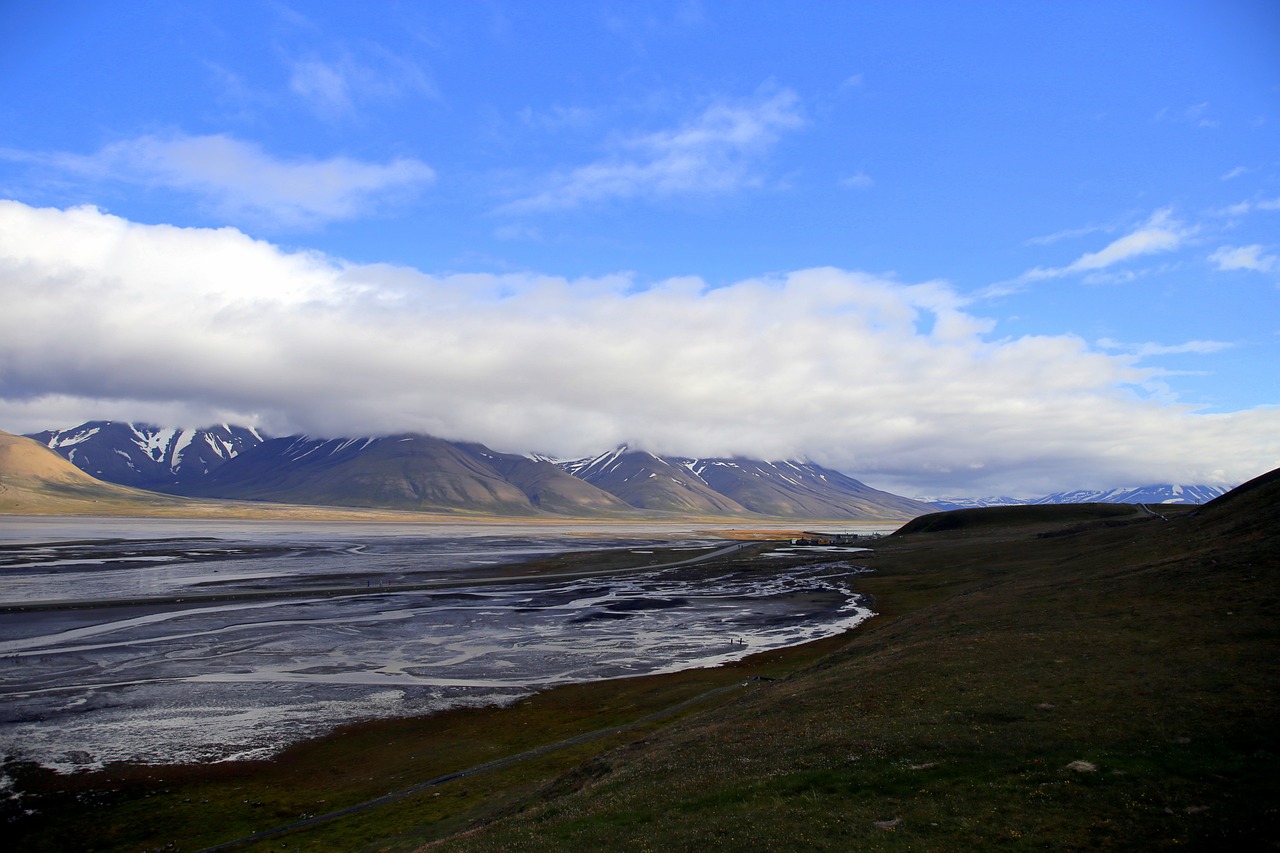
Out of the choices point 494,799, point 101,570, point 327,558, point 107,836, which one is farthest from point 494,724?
point 327,558

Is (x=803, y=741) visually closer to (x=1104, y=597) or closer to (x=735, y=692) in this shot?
(x=735, y=692)

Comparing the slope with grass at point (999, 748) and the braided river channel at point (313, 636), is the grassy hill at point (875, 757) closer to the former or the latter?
the slope with grass at point (999, 748)

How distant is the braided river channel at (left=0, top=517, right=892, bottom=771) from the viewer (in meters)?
46.8

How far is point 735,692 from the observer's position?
156 ft

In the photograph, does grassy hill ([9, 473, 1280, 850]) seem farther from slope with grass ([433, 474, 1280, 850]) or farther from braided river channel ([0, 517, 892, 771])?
braided river channel ([0, 517, 892, 771])

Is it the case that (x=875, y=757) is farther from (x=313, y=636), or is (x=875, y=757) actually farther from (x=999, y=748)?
(x=313, y=636)

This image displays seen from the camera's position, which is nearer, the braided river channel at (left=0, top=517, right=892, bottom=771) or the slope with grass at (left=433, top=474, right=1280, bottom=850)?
the slope with grass at (left=433, top=474, right=1280, bottom=850)

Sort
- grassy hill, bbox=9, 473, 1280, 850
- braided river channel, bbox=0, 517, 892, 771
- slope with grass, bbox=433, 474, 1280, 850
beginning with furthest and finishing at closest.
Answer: braided river channel, bbox=0, 517, 892, 771 < grassy hill, bbox=9, 473, 1280, 850 < slope with grass, bbox=433, 474, 1280, 850

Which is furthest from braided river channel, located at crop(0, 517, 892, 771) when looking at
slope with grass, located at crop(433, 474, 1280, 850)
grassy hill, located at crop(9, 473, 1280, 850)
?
slope with grass, located at crop(433, 474, 1280, 850)

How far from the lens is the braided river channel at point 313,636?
1842 inches

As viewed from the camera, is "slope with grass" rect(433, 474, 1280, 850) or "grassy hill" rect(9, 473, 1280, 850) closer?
"slope with grass" rect(433, 474, 1280, 850)

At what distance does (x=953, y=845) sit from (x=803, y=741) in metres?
10.5

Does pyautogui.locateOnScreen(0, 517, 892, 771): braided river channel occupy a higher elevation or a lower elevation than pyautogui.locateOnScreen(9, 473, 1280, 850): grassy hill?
lower

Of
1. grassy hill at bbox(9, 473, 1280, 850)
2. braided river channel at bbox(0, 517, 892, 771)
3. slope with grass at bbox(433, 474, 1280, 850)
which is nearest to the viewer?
slope with grass at bbox(433, 474, 1280, 850)
